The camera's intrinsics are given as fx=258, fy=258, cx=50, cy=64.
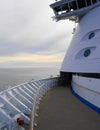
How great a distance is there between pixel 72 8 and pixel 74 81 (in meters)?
9.27

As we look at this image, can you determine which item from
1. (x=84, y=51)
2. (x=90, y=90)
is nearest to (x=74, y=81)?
(x=84, y=51)

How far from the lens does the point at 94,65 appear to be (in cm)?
1694

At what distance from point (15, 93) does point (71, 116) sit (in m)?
2.70

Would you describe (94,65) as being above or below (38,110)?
above

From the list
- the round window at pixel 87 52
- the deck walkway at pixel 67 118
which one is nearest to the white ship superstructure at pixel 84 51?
the round window at pixel 87 52

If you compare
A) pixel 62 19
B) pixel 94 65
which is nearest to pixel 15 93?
pixel 94 65

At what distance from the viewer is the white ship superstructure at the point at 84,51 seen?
14.2m

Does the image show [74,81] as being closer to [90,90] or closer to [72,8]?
[90,90]

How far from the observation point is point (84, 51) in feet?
65.1

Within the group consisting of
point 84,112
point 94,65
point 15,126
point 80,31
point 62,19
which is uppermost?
point 62,19

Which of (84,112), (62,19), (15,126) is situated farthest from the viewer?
(62,19)

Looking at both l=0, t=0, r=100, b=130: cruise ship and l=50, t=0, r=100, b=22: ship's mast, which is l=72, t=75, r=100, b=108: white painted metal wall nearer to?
l=0, t=0, r=100, b=130: cruise ship

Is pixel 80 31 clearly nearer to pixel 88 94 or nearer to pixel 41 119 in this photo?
pixel 88 94

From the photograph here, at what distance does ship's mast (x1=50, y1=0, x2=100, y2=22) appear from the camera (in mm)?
24438
